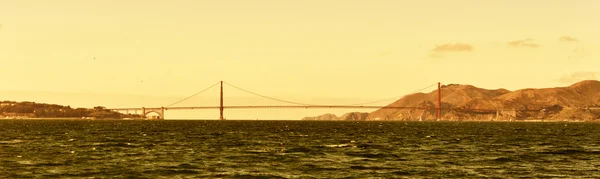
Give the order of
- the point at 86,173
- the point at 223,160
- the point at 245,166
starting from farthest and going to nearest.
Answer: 1. the point at 223,160
2. the point at 245,166
3. the point at 86,173

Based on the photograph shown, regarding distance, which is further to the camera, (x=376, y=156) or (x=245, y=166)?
(x=376, y=156)

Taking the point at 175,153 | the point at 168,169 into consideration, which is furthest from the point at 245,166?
the point at 175,153

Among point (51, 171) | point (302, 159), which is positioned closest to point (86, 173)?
point (51, 171)

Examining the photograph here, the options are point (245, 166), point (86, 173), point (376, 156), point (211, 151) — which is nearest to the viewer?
point (86, 173)

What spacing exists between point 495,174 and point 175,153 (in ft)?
89.7

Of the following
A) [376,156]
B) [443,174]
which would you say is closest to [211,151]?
[376,156]

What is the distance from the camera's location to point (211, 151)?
64.4 meters

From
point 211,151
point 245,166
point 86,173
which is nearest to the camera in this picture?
point 86,173

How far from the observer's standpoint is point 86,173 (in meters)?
44.5

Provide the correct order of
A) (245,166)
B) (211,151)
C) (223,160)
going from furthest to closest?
(211,151)
(223,160)
(245,166)

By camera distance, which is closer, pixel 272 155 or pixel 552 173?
pixel 552 173

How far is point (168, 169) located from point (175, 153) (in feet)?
48.8

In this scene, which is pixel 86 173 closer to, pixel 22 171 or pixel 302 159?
pixel 22 171

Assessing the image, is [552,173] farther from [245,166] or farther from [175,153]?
[175,153]
